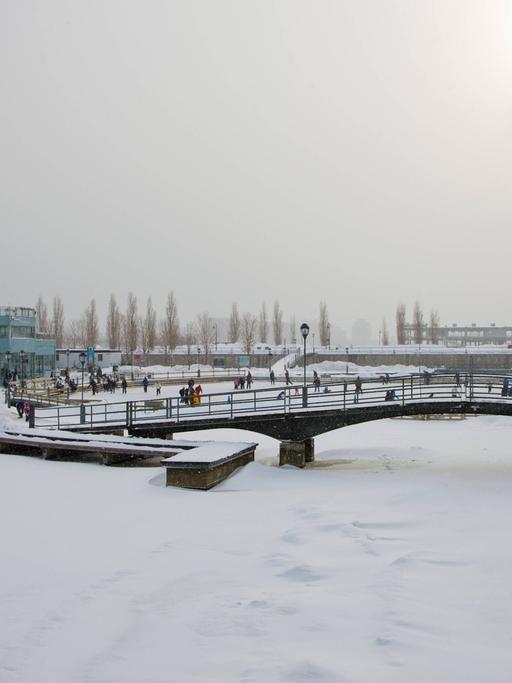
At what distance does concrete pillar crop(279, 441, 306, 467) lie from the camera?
22688 mm

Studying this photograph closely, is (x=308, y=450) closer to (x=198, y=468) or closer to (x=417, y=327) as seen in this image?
(x=198, y=468)

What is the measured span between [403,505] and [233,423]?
29.7 feet

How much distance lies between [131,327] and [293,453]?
91141 mm

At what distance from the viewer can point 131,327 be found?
110500 millimetres

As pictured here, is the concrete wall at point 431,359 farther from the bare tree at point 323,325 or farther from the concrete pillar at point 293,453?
the concrete pillar at point 293,453

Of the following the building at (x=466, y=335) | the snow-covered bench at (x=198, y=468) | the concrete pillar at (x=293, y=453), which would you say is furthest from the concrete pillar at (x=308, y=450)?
the building at (x=466, y=335)

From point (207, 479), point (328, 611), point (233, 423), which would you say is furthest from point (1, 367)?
point (328, 611)

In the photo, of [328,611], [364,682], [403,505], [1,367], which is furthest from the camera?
[1,367]

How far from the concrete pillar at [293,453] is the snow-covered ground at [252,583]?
4.93m

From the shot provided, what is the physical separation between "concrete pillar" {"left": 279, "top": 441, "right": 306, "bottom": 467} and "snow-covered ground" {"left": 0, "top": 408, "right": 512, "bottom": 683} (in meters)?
4.93

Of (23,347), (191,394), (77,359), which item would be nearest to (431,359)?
(77,359)

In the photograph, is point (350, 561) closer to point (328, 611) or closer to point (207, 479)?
point (328, 611)

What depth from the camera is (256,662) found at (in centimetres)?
683

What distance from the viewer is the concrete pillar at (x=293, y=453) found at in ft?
74.4
